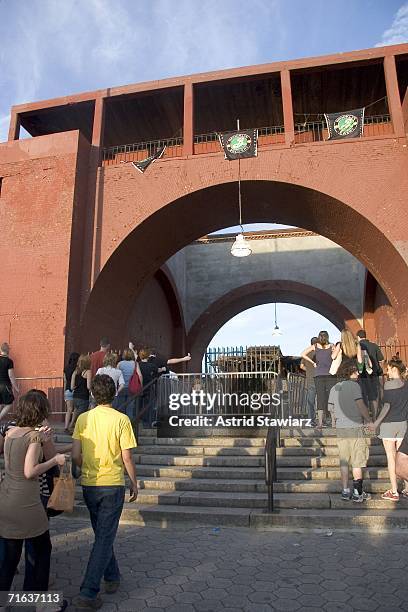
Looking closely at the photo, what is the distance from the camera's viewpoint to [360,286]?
1788cm

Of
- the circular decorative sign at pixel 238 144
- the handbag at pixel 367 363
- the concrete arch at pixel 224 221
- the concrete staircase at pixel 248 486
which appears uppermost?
the circular decorative sign at pixel 238 144

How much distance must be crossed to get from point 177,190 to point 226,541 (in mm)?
8379

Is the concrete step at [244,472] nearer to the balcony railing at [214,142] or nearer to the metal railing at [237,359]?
the metal railing at [237,359]

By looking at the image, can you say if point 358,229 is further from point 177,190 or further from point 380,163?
point 177,190

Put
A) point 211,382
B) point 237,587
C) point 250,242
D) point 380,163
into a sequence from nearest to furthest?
point 237,587
point 211,382
point 380,163
point 250,242

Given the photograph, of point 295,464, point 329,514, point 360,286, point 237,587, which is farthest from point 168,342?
point 237,587

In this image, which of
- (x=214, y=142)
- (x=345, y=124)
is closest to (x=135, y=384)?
(x=214, y=142)

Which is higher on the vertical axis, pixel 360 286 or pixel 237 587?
pixel 360 286

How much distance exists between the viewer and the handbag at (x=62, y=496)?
10.3ft

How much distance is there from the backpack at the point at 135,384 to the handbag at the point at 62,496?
4559mm

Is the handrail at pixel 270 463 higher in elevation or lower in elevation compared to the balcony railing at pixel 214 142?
lower

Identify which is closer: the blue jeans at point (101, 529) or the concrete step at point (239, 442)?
the blue jeans at point (101, 529)

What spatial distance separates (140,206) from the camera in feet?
37.3

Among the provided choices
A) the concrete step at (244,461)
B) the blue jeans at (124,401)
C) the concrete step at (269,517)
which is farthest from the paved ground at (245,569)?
the blue jeans at (124,401)
